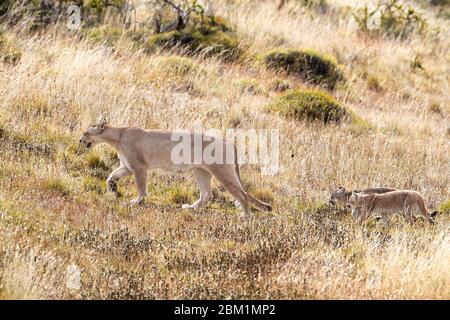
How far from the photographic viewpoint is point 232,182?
8.89 meters

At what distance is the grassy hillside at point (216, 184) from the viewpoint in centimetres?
641

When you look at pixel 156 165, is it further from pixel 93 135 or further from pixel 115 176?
pixel 93 135

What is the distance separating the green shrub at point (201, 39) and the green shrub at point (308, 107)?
8.04ft

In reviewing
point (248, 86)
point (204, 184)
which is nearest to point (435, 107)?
point (248, 86)

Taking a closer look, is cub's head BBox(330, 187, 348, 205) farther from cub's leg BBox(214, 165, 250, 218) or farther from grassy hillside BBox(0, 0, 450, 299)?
cub's leg BBox(214, 165, 250, 218)

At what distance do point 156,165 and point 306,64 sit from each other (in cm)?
810

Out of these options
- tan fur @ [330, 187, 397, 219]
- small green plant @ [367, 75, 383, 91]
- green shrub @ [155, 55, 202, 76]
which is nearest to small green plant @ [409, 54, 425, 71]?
small green plant @ [367, 75, 383, 91]

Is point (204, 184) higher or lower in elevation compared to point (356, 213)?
lower

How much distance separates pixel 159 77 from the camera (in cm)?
1369

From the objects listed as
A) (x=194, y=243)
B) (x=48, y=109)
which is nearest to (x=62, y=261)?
(x=194, y=243)

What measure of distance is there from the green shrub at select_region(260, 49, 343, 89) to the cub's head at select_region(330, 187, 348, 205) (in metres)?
6.99

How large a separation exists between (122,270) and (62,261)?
19.6 inches

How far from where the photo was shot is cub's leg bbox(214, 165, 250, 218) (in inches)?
349

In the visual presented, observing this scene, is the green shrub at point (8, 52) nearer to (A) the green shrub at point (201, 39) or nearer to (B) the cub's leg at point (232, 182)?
(A) the green shrub at point (201, 39)
